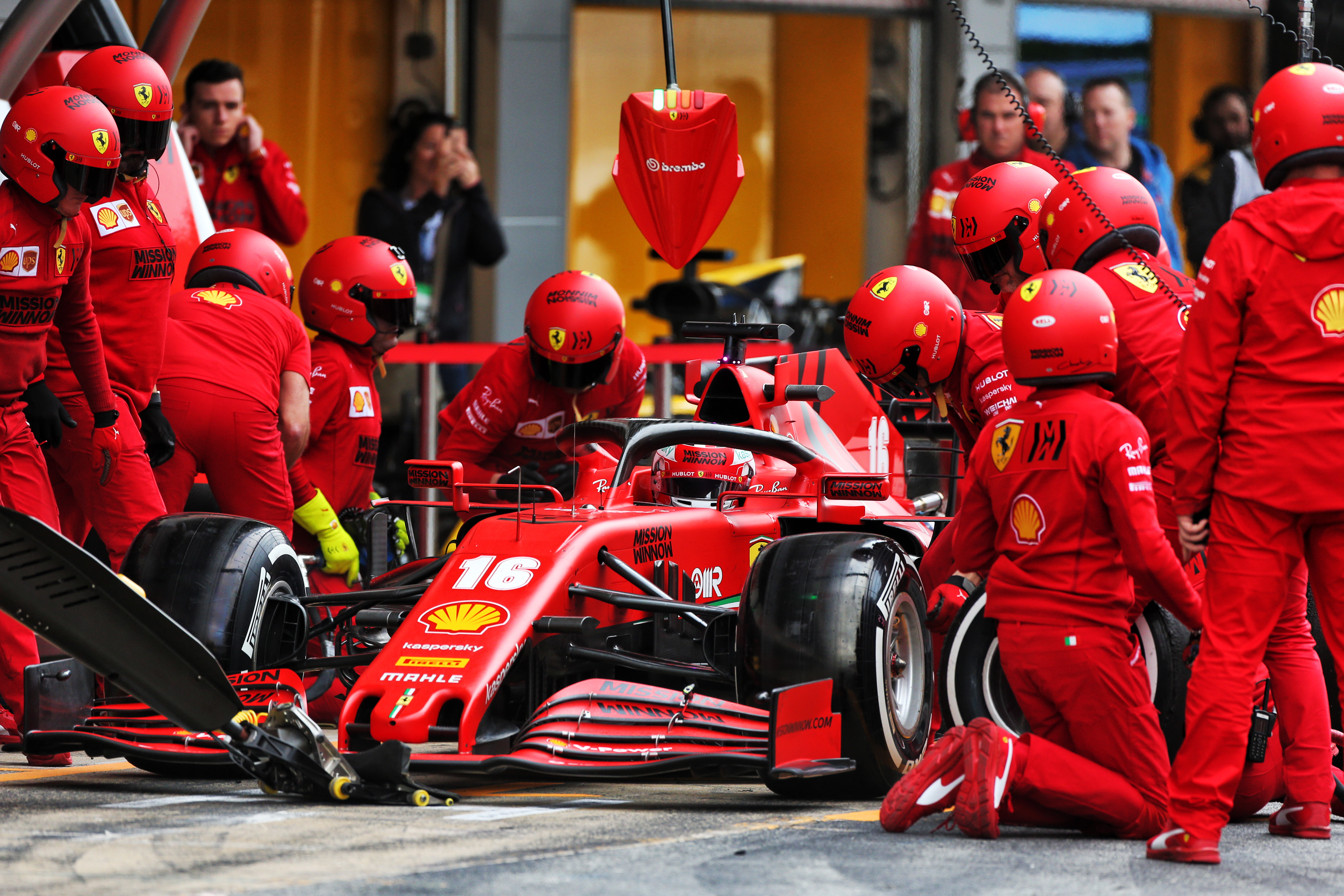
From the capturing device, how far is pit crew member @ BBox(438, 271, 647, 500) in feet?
26.4

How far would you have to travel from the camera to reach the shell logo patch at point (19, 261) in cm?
648

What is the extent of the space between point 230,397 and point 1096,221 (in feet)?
11.6

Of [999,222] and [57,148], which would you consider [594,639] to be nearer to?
[999,222]

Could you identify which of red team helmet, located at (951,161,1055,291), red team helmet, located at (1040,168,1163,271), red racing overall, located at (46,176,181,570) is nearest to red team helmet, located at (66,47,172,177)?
red racing overall, located at (46,176,181,570)

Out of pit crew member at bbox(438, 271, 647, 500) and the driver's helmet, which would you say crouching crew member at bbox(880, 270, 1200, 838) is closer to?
the driver's helmet

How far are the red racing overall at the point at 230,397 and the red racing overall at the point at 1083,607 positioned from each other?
3.45 meters

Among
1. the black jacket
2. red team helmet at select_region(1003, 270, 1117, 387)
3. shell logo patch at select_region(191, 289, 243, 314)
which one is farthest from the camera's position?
the black jacket

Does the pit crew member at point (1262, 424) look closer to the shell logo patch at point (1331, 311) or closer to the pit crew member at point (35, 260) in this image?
the shell logo patch at point (1331, 311)

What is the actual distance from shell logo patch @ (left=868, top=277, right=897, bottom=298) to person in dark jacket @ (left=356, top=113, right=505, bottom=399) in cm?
538

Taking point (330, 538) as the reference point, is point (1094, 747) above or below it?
below

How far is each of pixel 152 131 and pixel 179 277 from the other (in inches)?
87.9

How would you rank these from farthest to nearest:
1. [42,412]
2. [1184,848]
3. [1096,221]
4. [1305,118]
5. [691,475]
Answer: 1. [691,475]
2. [42,412]
3. [1096,221]
4. [1305,118]
5. [1184,848]

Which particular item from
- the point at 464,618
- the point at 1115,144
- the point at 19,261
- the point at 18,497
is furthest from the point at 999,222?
the point at 1115,144

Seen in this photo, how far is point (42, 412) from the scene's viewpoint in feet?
22.2
